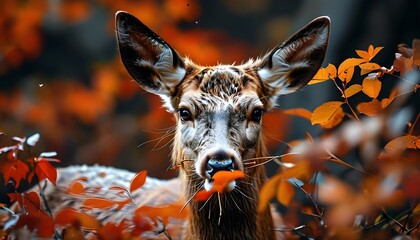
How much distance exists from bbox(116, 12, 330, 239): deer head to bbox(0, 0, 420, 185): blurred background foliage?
3.41 m

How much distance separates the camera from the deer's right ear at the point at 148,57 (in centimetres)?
456

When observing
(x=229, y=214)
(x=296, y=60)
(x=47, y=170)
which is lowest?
(x=229, y=214)

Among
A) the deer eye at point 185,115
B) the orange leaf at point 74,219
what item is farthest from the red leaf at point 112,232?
the deer eye at point 185,115

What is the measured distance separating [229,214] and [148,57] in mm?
1159

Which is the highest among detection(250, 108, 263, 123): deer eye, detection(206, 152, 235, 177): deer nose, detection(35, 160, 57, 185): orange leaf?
detection(250, 108, 263, 123): deer eye

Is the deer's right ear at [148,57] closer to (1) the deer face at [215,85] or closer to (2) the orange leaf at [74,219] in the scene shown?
(1) the deer face at [215,85]

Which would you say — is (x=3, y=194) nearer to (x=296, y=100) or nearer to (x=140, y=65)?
(x=296, y=100)

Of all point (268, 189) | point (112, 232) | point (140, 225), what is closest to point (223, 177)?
point (268, 189)

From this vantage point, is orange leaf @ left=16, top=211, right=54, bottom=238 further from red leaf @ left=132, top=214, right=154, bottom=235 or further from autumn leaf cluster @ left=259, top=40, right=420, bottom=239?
autumn leaf cluster @ left=259, top=40, right=420, bottom=239

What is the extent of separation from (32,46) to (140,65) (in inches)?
200

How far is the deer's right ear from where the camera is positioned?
456 cm

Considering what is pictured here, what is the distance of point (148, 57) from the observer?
4.70 metres

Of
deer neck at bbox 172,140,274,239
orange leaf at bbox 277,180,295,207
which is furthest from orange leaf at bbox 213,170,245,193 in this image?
→ deer neck at bbox 172,140,274,239

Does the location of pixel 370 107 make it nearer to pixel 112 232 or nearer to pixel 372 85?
pixel 372 85
